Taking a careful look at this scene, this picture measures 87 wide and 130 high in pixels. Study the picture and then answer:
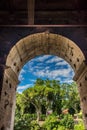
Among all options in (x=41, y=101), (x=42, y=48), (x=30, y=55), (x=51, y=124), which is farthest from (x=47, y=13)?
(x=41, y=101)

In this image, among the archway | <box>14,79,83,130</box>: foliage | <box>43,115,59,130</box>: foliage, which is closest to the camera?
the archway

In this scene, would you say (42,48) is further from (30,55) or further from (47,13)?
(47,13)

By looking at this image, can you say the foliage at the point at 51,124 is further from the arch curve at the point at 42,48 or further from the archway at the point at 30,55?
the archway at the point at 30,55

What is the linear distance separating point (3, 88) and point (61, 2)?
661 cm

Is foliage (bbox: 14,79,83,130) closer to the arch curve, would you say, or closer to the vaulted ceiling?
the arch curve

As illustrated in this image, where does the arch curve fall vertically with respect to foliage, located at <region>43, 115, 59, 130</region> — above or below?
above

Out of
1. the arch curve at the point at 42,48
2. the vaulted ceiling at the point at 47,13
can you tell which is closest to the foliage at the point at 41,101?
the arch curve at the point at 42,48

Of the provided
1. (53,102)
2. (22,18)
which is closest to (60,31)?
(22,18)

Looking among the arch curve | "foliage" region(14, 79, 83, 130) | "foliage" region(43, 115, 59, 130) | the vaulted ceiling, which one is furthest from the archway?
"foliage" region(14, 79, 83, 130)

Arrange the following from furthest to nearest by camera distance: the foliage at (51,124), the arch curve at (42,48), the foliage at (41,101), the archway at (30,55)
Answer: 1. the foliage at (41,101)
2. the foliage at (51,124)
3. the arch curve at (42,48)
4. the archway at (30,55)

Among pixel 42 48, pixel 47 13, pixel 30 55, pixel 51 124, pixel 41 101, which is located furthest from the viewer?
pixel 41 101

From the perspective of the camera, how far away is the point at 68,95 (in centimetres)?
4638

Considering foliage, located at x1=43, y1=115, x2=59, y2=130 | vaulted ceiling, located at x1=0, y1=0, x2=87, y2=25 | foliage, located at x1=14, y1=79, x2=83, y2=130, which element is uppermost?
vaulted ceiling, located at x1=0, y1=0, x2=87, y2=25

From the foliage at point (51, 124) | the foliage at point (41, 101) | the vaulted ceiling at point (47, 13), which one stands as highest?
the vaulted ceiling at point (47, 13)
